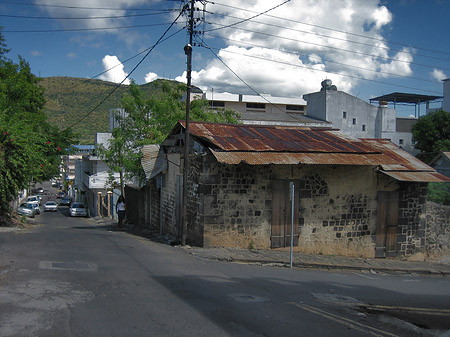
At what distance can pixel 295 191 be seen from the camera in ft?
46.6

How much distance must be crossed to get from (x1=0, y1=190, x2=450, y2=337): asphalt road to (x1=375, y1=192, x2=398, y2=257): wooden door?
4617 millimetres

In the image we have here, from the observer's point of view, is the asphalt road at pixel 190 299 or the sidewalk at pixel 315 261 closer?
the asphalt road at pixel 190 299

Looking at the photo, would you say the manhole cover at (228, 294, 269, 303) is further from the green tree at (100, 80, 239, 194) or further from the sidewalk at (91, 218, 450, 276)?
the green tree at (100, 80, 239, 194)

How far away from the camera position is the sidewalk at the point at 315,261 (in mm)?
12281

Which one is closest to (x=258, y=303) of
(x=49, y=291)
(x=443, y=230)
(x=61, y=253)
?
(x=49, y=291)

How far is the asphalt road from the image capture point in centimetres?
570

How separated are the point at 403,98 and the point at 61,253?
5024cm

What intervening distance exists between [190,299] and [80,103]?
9677 cm

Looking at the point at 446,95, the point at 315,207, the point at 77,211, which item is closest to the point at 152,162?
the point at 315,207

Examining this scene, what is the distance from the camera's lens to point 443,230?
57.6 feet

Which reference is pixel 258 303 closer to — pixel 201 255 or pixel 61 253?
pixel 201 255

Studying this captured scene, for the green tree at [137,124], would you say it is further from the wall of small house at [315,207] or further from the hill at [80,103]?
the hill at [80,103]

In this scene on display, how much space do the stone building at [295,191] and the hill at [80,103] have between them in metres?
69.3

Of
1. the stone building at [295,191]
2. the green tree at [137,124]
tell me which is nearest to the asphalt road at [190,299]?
the stone building at [295,191]
